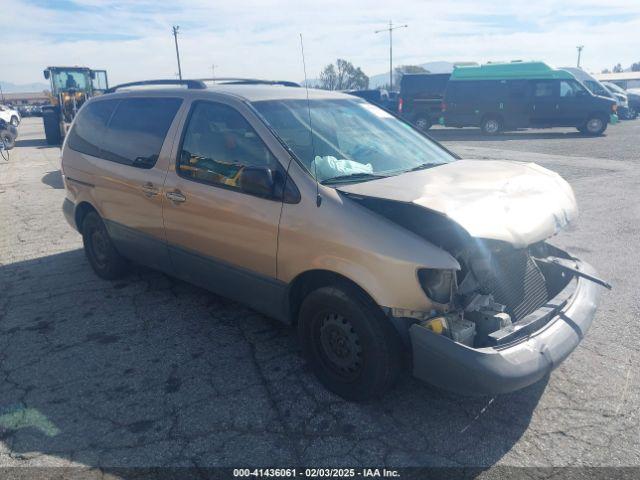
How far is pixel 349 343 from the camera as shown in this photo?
9.96 ft

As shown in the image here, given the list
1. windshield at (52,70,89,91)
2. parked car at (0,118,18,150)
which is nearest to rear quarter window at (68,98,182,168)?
parked car at (0,118,18,150)

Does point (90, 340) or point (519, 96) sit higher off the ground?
point (519, 96)

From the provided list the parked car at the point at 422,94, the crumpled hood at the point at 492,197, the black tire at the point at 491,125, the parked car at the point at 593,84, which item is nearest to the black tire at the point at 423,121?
the parked car at the point at 422,94

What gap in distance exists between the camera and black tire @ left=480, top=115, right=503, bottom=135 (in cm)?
2061

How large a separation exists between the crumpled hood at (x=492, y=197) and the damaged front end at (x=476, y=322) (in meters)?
0.07

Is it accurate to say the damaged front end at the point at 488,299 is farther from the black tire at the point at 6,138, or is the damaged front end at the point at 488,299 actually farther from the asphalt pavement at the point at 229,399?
the black tire at the point at 6,138

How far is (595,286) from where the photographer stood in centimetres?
341

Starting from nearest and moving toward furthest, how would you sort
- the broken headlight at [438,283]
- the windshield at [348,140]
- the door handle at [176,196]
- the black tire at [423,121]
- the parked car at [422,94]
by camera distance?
1. the broken headlight at [438,283]
2. the windshield at [348,140]
3. the door handle at [176,196]
4. the parked car at [422,94]
5. the black tire at [423,121]

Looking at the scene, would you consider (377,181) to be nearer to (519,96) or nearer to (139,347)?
(139,347)

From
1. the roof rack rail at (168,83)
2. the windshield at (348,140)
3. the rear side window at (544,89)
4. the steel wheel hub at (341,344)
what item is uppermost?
the rear side window at (544,89)

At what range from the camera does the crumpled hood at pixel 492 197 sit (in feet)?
8.92

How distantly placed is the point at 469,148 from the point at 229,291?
554 inches

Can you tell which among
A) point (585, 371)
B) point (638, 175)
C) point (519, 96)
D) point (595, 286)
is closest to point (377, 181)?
point (595, 286)

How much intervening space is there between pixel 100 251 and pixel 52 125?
17.2m
